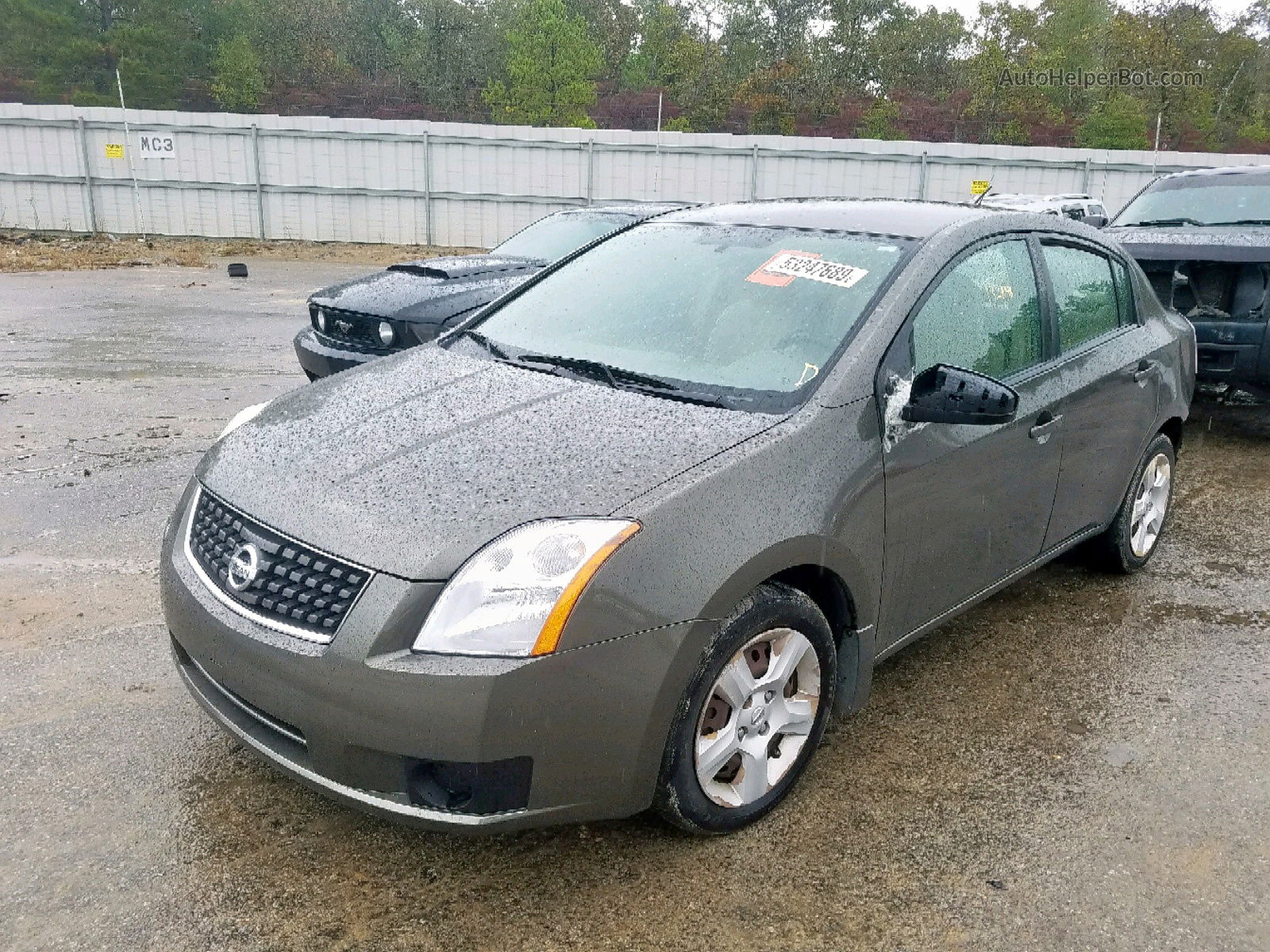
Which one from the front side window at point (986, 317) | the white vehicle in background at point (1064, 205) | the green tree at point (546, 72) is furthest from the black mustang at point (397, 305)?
the green tree at point (546, 72)

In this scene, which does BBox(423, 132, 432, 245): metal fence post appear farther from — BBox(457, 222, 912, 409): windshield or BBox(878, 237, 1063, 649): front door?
BBox(878, 237, 1063, 649): front door

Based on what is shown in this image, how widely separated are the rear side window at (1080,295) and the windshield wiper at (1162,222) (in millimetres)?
4230

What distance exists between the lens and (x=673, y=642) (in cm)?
236

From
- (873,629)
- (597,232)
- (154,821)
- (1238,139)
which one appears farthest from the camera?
(1238,139)

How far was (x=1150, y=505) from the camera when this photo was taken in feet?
15.1

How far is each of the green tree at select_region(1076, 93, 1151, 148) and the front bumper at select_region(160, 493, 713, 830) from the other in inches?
1728

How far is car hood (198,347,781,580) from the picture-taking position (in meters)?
2.37

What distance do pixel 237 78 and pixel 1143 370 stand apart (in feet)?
172

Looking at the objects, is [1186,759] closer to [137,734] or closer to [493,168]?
[137,734]

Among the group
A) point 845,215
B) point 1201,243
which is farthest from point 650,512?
point 1201,243

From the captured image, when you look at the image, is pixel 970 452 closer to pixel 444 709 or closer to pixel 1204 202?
pixel 444 709

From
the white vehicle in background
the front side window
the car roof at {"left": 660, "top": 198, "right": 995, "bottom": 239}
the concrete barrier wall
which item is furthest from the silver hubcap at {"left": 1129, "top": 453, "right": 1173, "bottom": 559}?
the concrete barrier wall

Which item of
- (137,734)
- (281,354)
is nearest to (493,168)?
(281,354)

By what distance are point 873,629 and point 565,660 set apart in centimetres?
114
